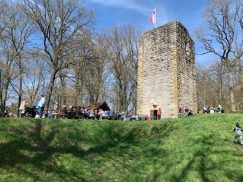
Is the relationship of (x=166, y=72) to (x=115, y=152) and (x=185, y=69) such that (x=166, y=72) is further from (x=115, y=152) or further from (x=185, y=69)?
(x=115, y=152)

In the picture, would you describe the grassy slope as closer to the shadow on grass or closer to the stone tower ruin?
the shadow on grass

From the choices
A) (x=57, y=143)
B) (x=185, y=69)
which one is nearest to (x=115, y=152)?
(x=57, y=143)

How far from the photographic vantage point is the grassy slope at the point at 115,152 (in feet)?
35.9

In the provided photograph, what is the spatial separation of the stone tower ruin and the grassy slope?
7121 mm

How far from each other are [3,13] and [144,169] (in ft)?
94.1

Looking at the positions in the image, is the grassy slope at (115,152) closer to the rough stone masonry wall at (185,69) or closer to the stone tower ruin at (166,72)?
the stone tower ruin at (166,72)

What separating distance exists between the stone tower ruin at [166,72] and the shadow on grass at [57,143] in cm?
682

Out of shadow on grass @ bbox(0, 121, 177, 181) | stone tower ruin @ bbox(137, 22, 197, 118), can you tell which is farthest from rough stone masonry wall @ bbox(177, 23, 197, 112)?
shadow on grass @ bbox(0, 121, 177, 181)

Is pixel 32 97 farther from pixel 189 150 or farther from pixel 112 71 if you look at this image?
pixel 189 150

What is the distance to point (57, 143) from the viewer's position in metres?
13.9

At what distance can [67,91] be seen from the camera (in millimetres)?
42406

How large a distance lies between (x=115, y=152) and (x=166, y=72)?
12.8 meters

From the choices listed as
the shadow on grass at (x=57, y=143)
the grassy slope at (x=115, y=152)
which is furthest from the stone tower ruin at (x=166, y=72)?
the grassy slope at (x=115, y=152)

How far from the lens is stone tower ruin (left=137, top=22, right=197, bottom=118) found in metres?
25.3
